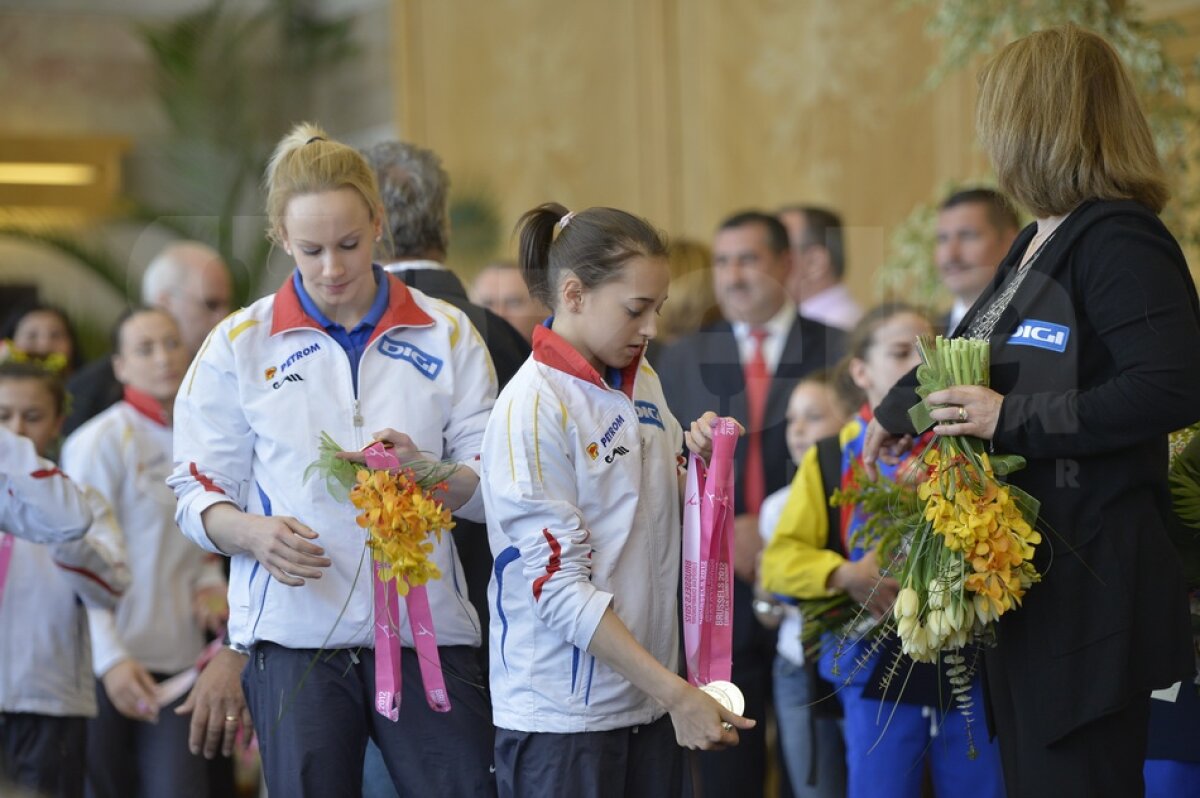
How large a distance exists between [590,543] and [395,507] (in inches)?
13.1

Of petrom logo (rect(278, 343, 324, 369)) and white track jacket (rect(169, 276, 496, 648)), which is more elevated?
petrom logo (rect(278, 343, 324, 369))

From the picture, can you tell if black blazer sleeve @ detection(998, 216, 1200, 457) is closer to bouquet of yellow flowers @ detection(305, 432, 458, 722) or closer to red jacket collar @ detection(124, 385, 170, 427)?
bouquet of yellow flowers @ detection(305, 432, 458, 722)

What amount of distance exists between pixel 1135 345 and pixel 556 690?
41.8 inches

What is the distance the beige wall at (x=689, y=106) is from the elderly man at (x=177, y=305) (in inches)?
141

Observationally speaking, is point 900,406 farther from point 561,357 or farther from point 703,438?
point 561,357

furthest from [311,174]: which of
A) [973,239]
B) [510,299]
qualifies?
[973,239]

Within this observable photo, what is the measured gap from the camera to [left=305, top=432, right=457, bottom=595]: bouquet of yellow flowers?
8.03 feet

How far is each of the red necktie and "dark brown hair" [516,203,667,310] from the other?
172cm

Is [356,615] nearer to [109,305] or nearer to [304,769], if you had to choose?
[304,769]

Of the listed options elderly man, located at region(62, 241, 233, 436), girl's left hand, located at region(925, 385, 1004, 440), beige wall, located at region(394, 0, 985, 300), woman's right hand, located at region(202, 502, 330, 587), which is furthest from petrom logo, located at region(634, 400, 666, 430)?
beige wall, located at region(394, 0, 985, 300)

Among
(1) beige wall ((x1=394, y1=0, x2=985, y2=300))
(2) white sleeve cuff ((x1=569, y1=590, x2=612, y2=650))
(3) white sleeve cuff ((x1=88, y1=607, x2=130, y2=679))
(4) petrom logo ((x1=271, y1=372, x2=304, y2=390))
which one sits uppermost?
(1) beige wall ((x1=394, y1=0, x2=985, y2=300))

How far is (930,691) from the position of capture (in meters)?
3.16

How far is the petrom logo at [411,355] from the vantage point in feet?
8.80

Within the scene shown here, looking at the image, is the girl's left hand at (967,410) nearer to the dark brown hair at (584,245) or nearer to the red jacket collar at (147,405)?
the dark brown hair at (584,245)
